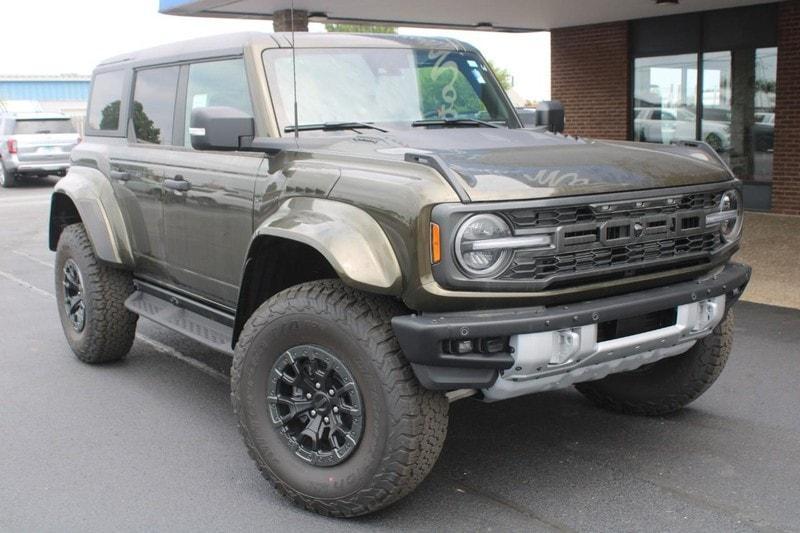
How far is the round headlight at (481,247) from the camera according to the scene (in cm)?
347

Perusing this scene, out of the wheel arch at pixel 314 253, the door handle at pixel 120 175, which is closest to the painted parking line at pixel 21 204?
the door handle at pixel 120 175

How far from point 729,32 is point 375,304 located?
11.9 meters

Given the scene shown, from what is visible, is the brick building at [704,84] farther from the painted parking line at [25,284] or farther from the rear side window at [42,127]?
the rear side window at [42,127]

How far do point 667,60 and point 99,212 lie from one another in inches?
450

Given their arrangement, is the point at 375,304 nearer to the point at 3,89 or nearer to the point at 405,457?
the point at 405,457

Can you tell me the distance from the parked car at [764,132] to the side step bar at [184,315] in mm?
10702

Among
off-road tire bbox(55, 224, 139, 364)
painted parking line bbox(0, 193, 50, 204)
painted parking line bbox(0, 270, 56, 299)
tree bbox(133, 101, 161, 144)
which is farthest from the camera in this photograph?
painted parking line bbox(0, 193, 50, 204)

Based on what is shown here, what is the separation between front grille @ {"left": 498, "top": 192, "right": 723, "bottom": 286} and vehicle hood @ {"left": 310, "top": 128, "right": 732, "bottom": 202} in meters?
0.08

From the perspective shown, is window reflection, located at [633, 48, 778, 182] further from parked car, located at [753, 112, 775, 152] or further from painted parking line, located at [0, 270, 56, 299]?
painted parking line, located at [0, 270, 56, 299]

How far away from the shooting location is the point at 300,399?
157 inches

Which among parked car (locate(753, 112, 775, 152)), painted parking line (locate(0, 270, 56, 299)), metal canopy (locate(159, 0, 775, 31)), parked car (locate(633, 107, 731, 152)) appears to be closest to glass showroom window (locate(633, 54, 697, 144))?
parked car (locate(633, 107, 731, 152))

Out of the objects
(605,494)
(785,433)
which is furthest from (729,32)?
(605,494)

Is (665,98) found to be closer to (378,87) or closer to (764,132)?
(764,132)

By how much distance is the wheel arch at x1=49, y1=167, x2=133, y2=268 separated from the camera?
575 centimetres
